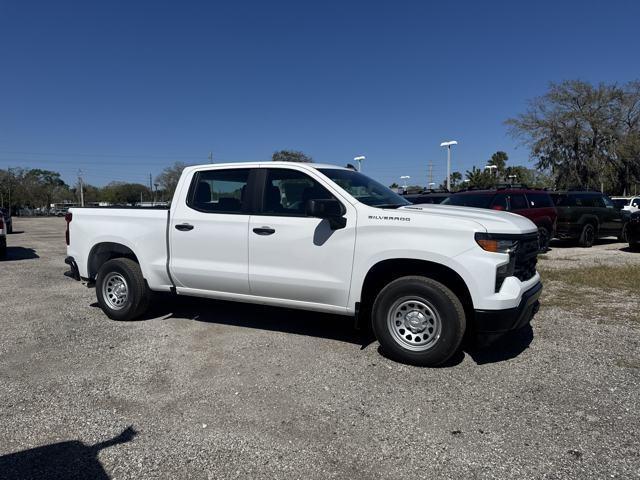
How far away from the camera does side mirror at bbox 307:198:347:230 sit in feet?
14.8

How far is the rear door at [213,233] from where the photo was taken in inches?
208

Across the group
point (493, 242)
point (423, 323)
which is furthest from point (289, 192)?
point (493, 242)

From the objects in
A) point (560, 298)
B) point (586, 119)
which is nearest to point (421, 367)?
point (560, 298)

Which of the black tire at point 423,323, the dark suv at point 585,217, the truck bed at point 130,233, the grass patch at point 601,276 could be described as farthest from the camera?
the dark suv at point 585,217

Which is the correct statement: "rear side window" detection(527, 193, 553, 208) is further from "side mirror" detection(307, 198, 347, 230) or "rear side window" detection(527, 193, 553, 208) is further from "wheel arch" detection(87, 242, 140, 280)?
"wheel arch" detection(87, 242, 140, 280)

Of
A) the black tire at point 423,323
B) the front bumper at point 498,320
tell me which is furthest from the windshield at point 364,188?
the front bumper at point 498,320

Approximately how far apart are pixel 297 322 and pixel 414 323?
202 cm

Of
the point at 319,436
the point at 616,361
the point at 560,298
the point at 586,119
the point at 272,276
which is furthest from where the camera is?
the point at 586,119

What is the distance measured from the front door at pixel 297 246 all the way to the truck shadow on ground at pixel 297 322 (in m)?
0.83

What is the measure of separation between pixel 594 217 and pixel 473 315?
40.0 feet

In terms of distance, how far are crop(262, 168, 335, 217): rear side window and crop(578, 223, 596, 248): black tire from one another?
1188cm

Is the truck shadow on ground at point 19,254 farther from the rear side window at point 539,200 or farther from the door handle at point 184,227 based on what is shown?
the rear side window at point 539,200

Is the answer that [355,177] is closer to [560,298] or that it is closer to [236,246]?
[236,246]

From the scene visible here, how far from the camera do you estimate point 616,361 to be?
15.2ft
